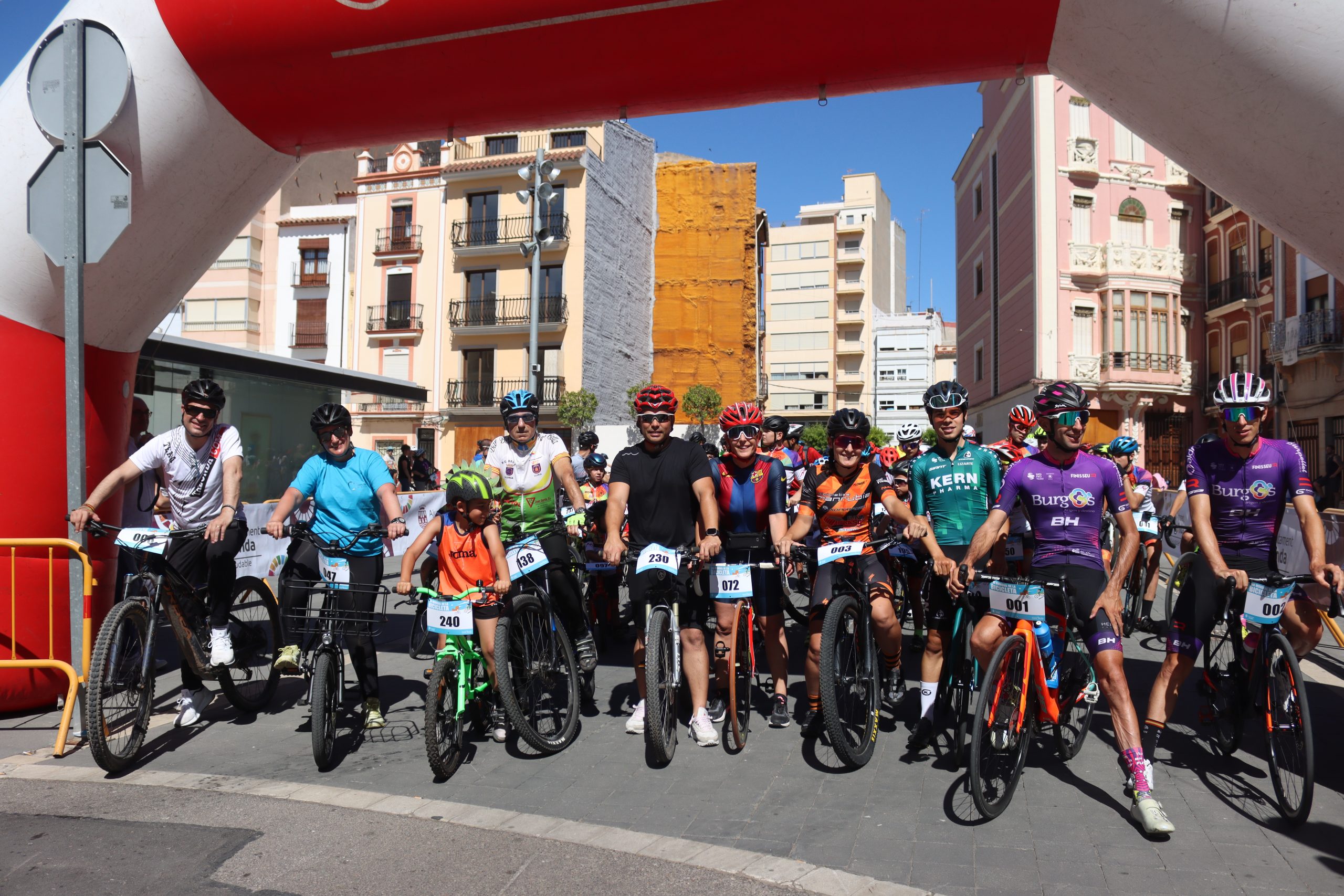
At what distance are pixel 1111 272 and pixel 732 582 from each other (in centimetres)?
3470

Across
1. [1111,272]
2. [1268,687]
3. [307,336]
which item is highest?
[1111,272]

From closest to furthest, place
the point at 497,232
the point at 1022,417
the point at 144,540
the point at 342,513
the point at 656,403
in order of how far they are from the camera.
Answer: the point at 144,540 → the point at 656,403 → the point at 342,513 → the point at 1022,417 → the point at 497,232

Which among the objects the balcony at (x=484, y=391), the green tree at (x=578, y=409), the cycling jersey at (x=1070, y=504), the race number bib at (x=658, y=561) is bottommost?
the race number bib at (x=658, y=561)

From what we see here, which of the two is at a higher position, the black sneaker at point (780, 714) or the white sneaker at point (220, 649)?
the white sneaker at point (220, 649)

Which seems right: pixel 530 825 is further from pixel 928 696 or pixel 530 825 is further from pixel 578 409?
pixel 578 409

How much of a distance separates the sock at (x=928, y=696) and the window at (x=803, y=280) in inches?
2882

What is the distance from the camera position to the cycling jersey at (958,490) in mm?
5863

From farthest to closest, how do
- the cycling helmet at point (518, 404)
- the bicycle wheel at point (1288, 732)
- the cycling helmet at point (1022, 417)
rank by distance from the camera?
the cycling helmet at point (1022, 417) < the cycling helmet at point (518, 404) < the bicycle wheel at point (1288, 732)

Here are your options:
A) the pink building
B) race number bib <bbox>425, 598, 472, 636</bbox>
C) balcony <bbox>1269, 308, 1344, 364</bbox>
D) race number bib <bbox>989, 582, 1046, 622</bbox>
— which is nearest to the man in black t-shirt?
race number bib <bbox>425, 598, 472, 636</bbox>

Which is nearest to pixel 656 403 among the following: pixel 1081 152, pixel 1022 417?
pixel 1022 417

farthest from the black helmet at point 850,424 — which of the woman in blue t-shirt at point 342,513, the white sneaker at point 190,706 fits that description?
the white sneaker at point 190,706

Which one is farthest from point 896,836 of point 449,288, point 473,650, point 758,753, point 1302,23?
point 449,288

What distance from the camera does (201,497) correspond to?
19.3ft

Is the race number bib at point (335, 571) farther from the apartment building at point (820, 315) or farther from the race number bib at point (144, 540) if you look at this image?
the apartment building at point (820, 315)
